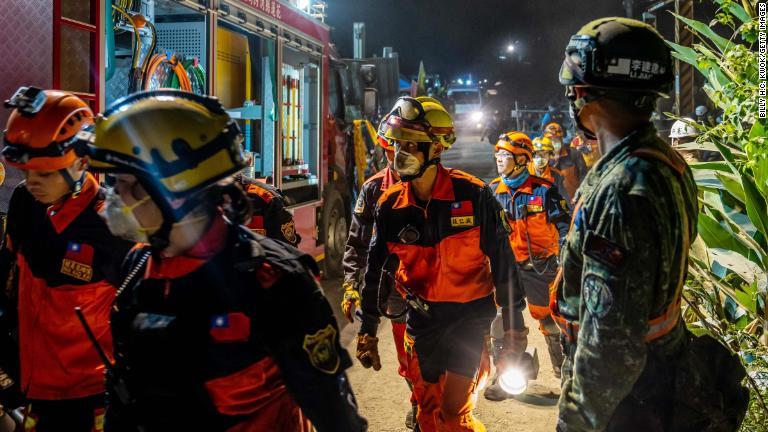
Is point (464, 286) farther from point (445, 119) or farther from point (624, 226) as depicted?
point (624, 226)

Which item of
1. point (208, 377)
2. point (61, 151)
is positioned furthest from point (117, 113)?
point (61, 151)

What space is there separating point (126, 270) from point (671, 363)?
1.74 m

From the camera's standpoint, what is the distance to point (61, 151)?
288 centimetres

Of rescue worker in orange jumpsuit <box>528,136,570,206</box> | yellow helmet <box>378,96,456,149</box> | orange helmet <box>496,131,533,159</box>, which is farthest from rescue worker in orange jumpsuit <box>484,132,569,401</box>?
rescue worker in orange jumpsuit <box>528,136,570,206</box>

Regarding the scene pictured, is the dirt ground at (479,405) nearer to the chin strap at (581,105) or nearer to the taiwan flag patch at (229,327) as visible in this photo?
the chin strap at (581,105)

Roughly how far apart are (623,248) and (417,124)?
8.07ft

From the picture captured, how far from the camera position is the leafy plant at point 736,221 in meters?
3.36

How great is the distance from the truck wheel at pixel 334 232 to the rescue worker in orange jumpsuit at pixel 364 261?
4.87 metres

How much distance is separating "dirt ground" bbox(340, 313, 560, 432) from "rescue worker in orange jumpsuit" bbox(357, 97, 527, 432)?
1.16 metres

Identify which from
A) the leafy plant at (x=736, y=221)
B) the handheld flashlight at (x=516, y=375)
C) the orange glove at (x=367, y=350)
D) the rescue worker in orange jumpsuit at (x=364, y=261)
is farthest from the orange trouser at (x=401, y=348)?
the leafy plant at (x=736, y=221)

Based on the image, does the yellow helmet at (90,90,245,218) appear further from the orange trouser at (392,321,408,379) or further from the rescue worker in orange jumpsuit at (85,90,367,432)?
the orange trouser at (392,321,408,379)

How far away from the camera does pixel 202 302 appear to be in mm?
1848

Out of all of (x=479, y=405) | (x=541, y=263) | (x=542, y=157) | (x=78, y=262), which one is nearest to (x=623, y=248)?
(x=78, y=262)

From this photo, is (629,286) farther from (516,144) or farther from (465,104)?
(465,104)
